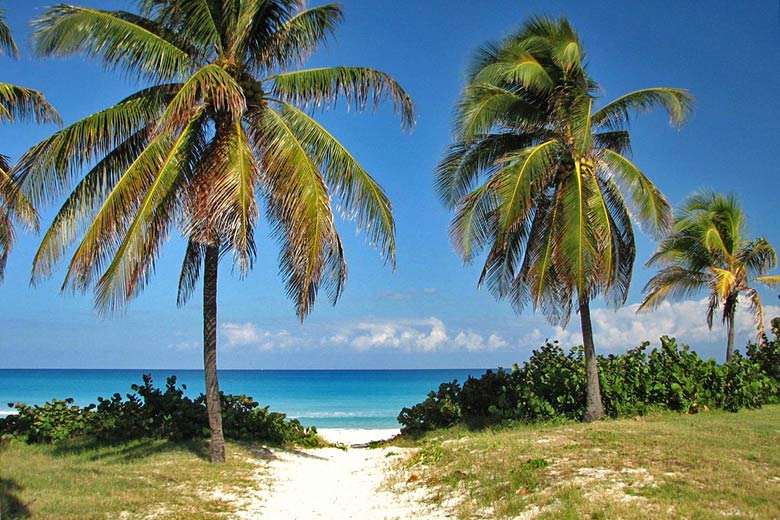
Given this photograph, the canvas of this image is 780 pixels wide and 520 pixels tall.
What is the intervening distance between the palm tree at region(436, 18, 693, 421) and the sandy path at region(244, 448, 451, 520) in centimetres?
472

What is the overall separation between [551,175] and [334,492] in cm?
786

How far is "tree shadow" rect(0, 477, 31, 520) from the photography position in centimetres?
726

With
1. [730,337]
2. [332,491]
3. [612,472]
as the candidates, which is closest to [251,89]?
[332,491]

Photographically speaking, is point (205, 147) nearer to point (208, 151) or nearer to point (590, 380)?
point (208, 151)

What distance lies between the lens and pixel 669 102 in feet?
45.3

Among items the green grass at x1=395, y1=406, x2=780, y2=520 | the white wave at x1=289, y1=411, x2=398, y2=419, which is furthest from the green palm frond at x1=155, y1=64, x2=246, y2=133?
the white wave at x1=289, y1=411, x2=398, y2=419

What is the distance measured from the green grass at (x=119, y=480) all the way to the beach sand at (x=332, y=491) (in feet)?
1.32

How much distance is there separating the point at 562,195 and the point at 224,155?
6905 mm

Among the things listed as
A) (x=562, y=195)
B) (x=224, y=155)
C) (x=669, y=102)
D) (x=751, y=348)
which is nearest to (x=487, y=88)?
(x=562, y=195)

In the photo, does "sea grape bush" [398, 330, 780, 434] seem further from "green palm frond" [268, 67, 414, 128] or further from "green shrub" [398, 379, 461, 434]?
"green palm frond" [268, 67, 414, 128]

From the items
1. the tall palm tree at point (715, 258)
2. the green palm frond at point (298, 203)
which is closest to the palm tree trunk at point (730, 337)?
the tall palm tree at point (715, 258)

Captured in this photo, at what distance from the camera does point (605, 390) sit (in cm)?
1453

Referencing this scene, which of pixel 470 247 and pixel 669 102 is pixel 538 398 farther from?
pixel 669 102

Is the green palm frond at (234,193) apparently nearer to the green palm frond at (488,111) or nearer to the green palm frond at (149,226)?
the green palm frond at (149,226)
